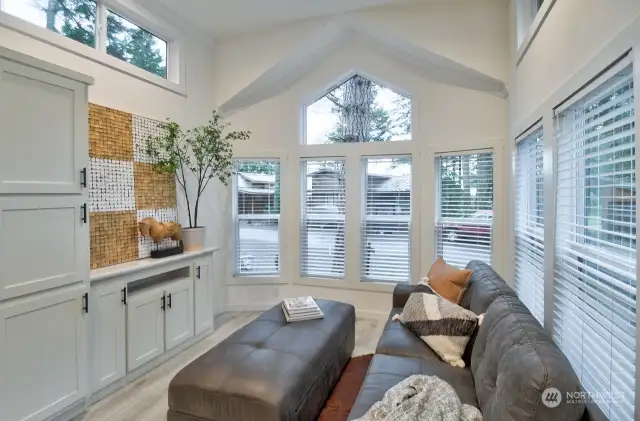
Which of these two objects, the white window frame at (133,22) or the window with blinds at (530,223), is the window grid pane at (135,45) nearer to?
the white window frame at (133,22)

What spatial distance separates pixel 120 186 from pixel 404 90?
313cm

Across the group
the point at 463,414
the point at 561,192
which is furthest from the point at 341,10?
the point at 463,414

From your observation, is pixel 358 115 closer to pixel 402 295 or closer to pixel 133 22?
pixel 402 295

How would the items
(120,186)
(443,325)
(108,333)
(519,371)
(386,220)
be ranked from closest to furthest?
1. (519,371)
2. (443,325)
3. (108,333)
4. (120,186)
5. (386,220)

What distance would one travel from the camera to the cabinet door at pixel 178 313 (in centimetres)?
318

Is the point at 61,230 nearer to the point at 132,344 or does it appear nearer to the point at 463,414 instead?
the point at 132,344

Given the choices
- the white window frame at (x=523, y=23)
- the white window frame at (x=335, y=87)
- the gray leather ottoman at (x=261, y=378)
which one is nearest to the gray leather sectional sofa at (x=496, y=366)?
the gray leather ottoman at (x=261, y=378)

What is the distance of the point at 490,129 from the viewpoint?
12.3 ft

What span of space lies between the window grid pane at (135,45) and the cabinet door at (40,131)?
1185 millimetres

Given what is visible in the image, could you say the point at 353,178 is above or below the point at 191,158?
below

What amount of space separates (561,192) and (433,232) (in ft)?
6.80

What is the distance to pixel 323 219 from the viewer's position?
452 cm

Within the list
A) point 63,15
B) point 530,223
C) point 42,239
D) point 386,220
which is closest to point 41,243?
point 42,239

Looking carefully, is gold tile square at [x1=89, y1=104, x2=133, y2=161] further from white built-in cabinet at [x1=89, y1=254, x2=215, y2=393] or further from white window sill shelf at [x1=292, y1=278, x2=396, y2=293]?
white window sill shelf at [x1=292, y1=278, x2=396, y2=293]
